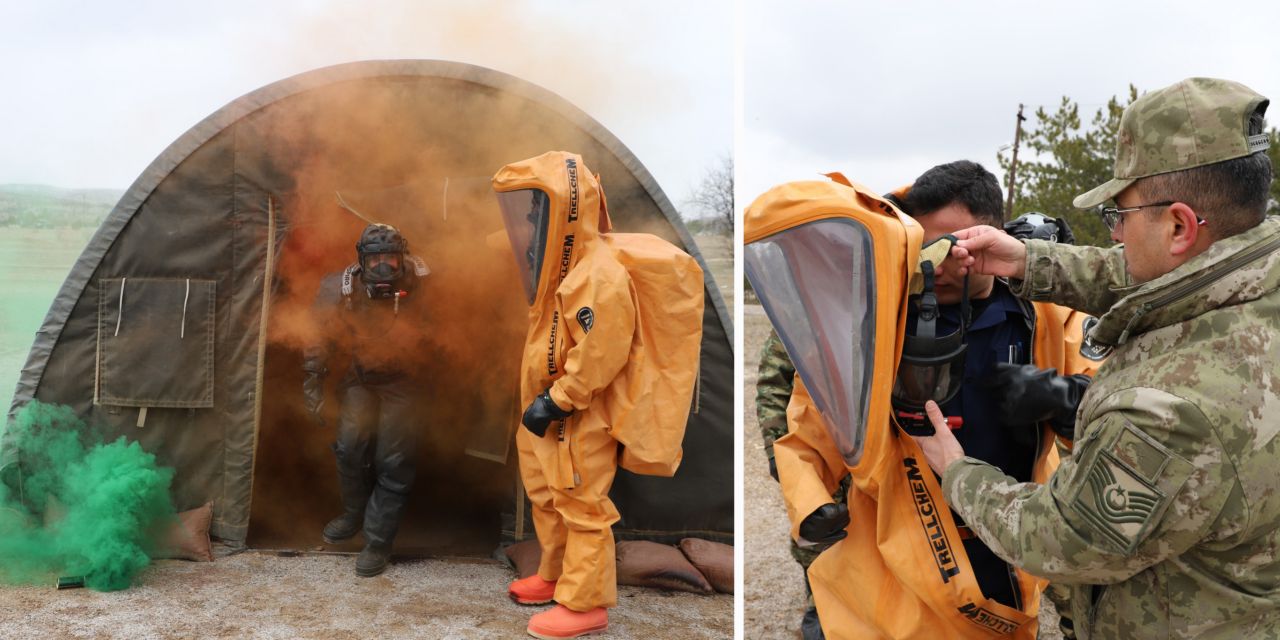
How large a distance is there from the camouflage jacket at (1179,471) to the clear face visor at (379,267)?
3.51m

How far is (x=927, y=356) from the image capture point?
1989mm

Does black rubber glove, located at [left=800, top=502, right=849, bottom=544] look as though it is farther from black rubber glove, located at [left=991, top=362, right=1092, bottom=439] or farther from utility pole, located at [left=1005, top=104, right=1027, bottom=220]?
utility pole, located at [left=1005, top=104, right=1027, bottom=220]

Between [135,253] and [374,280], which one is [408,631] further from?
[135,253]

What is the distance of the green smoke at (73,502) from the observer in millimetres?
4391

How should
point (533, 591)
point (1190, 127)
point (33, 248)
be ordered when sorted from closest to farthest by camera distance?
point (1190, 127) → point (533, 591) → point (33, 248)

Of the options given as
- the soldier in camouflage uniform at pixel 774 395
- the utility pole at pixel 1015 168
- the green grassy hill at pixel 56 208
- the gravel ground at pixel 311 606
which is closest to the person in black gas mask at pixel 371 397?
the gravel ground at pixel 311 606

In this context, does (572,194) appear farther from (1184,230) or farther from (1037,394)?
(1184,230)

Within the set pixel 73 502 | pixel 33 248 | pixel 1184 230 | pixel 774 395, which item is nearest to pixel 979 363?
pixel 1184 230

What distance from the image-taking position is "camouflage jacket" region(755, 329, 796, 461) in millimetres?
3465

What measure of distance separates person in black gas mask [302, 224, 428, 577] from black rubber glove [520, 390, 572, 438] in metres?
1.18

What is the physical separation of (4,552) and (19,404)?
71 cm

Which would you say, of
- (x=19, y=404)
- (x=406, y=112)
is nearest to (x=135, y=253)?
(x=19, y=404)

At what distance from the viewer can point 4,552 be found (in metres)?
4.51

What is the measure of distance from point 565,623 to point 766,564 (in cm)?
163
